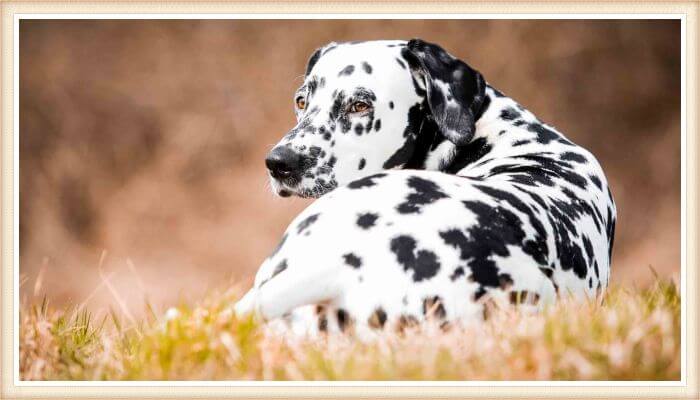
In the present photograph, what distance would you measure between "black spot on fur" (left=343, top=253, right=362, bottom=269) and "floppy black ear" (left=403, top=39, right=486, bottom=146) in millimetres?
1394

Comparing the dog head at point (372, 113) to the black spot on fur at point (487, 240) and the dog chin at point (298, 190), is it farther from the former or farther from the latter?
the black spot on fur at point (487, 240)

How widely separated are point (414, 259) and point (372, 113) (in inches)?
53.8

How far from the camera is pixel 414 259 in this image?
253 cm

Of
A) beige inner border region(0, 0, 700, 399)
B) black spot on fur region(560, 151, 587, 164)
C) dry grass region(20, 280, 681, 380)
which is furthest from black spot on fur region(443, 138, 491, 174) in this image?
dry grass region(20, 280, 681, 380)

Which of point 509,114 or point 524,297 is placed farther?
point 509,114

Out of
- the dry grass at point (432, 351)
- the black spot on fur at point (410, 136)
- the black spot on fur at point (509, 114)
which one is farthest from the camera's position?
the black spot on fur at point (509, 114)

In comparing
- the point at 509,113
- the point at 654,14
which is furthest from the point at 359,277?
the point at 654,14

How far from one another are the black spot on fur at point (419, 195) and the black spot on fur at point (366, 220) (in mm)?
91

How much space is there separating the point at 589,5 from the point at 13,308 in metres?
2.86

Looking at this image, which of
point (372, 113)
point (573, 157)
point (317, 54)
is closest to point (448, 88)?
point (372, 113)

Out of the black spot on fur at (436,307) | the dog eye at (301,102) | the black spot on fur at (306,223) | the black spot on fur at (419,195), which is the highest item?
the dog eye at (301,102)

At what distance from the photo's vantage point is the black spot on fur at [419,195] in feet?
8.74

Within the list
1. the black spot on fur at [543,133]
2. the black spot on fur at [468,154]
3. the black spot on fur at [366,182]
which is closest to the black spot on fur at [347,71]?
the black spot on fur at [468,154]

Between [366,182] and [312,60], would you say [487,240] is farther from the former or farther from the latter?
[312,60]
